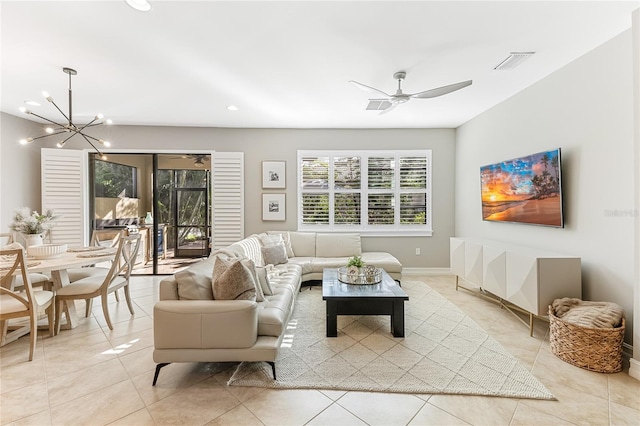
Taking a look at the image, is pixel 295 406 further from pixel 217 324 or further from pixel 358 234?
pixel 358 234

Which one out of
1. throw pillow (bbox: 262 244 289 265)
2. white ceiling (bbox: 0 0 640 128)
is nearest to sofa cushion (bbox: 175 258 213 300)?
throw pillow (bbox: 262 244 289 265)

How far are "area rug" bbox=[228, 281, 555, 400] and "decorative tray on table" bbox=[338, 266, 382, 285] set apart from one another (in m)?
0.44

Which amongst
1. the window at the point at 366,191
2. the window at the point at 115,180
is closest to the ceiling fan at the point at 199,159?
the window at the point at 115,180

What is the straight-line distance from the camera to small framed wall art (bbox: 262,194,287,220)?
5.08 metres

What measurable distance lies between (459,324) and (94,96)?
5286mm

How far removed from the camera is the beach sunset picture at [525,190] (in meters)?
2.89

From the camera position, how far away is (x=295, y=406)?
1.80 meters

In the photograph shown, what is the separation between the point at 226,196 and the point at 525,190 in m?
4.51

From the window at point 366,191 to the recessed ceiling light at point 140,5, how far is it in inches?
131

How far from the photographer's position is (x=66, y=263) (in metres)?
2.69

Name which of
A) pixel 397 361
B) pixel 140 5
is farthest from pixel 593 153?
pixel 140 5

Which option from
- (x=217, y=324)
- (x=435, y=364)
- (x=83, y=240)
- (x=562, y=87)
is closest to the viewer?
(x=217, y=324)

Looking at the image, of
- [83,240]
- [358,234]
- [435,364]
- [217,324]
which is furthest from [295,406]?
[83,240]

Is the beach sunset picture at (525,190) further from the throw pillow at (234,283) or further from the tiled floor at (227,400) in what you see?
the throw pillow at (234,283)
